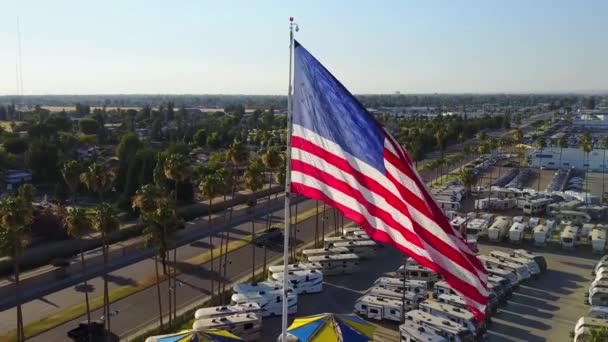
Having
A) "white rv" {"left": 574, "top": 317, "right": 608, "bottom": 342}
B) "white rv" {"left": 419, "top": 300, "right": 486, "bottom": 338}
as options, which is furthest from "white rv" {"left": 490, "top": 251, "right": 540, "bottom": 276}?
"white rv" {"left": 419, "top": 300, "right": 486, "bottom": 338}

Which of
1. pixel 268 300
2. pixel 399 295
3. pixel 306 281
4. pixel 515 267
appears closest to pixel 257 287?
pixel 268 300

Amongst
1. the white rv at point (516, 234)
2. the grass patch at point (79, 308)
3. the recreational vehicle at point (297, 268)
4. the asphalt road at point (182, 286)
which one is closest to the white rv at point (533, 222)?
the white rv at point (516, 234)

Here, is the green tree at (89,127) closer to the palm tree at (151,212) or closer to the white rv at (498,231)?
the palm tree at (151,212)

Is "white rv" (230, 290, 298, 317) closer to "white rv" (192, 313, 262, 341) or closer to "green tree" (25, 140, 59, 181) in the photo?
"white rv" (192, 313, 262, 341)

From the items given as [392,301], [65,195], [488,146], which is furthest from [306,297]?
[488,146]

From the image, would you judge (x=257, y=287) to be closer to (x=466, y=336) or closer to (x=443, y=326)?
(x=443, y=326)

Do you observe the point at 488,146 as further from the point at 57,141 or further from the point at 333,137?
the point at 333,137
